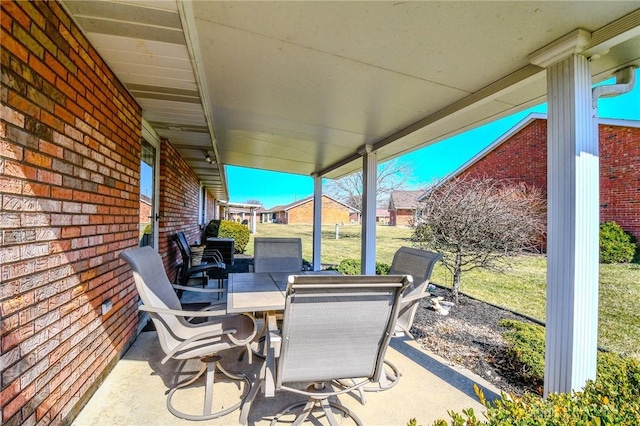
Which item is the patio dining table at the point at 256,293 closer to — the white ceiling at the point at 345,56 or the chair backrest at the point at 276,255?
the chair backrest at the point at 276,255

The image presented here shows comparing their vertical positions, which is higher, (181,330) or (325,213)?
(325,213)

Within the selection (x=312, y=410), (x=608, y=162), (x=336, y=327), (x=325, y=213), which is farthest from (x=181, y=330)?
(x=325, y=213)

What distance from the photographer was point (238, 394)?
2.44m

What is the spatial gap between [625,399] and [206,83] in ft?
12.0

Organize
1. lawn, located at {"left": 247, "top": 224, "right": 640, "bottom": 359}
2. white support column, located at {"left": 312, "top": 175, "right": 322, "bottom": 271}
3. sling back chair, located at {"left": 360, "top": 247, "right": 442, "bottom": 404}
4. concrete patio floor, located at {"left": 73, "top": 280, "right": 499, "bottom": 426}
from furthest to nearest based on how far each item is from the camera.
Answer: white support column, located at {"left": 312, "top": 175, "right": 322, "bottom": 271}, lawn, located at {"left": 247, "top": 224, "right": 640, "bottom": 359}, sling back chair, located at {"left": 360, "top": 247, "right": 442, "bottom": 404}, concrete patio floor, located at {"left": 73, "top": 280, "right": 499, "bottom": 426}

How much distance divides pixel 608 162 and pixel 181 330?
495 inches

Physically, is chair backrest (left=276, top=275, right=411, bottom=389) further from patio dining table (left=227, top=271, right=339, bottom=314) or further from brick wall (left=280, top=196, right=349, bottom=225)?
brick wall (left=280, top=196, right=349, bottom=225)

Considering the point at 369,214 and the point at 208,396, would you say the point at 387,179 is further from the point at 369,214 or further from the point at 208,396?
the point at 208,396

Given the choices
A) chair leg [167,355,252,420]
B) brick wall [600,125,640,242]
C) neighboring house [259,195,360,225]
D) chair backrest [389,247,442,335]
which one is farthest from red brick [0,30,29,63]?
neighboring house [259,195,360,225]

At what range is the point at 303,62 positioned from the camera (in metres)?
2.46

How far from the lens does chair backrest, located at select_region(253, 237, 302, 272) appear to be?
4.11 m

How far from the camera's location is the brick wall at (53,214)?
1.47 metres

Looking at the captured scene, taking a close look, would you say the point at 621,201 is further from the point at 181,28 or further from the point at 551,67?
the point at 181,28

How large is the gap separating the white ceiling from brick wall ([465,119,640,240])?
622 cm
